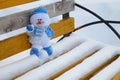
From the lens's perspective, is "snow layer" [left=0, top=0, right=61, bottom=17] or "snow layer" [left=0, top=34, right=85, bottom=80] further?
"snow layer" [left=0, top=0, right=61, bottom=17]

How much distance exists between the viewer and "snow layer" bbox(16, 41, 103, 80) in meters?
0.82

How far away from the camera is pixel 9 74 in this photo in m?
0.82

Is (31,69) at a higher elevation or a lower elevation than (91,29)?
higher

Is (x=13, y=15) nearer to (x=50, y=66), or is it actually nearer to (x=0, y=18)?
(x=0, y=18)

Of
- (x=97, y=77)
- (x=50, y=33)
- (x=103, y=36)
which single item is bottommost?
(x=103, y=36)

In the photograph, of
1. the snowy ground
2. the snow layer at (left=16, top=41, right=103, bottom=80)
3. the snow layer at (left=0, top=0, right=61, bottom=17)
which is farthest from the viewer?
the snowy ground

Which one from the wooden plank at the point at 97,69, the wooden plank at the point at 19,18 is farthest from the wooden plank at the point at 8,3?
the wooden plank at the point at 97,69

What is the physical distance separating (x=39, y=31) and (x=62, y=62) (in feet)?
0.46

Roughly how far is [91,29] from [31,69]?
2.56ft

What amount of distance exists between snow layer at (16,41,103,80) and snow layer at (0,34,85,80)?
0.04 metres

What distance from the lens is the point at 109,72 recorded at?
2.86 feet

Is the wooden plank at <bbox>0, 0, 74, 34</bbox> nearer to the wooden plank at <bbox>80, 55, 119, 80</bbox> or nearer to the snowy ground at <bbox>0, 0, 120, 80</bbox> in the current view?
the wooden plank at <bbox>80, 55, 119, 80</bbox>

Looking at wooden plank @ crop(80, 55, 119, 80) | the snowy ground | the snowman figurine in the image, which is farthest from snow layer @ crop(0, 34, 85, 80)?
the snowy ground

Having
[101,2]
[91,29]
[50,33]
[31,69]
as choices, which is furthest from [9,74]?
[101,2]
